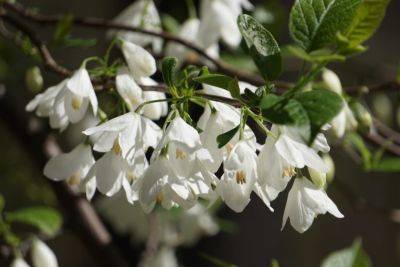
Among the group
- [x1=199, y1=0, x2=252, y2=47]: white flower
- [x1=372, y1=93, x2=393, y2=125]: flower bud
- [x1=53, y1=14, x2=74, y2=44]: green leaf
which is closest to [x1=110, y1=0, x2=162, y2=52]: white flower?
[x1=199, y1=0, x2=252, y2=47]: white flower

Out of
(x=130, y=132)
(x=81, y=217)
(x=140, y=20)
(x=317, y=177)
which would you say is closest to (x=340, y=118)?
(x=317, y=177)

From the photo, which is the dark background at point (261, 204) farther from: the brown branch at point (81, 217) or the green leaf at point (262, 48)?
the green leaf at point (262, 48)

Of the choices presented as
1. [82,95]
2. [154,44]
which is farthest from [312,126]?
[154,44]

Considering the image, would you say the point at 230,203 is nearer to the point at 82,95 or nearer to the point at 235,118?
the point at 235,118

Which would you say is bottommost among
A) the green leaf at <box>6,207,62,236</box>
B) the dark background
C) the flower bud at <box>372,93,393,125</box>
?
the dark background

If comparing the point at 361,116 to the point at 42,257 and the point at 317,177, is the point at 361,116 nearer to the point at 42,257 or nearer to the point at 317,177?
the point at 317,177

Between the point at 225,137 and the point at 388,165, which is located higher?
the point at 225,137

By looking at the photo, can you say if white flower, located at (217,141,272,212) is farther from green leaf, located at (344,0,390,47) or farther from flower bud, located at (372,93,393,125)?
flower bud, located at (372,93,393,125)
